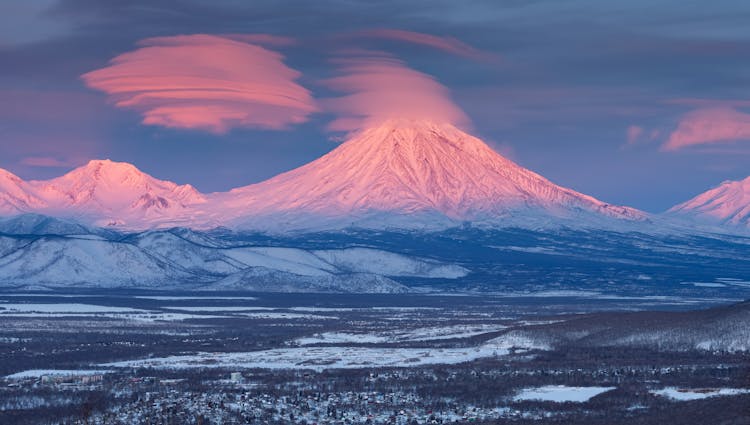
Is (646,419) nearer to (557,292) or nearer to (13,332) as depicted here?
(13,332)

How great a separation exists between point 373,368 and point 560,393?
1449cm

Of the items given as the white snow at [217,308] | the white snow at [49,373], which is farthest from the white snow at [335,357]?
the white snow at [217,308]

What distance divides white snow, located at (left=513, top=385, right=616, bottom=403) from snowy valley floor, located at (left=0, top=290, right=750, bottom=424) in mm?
94

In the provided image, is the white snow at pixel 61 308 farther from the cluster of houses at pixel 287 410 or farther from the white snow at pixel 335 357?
the cluster of houses at pixel 287 410

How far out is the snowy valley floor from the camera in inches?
2307

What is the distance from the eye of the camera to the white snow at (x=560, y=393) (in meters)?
62.8

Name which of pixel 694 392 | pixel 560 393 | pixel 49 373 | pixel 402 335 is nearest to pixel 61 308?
pixel 402 335

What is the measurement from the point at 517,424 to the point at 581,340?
1500 inches

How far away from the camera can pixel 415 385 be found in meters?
67.8

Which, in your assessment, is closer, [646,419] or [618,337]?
[646,419]

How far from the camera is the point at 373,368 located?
252 ft

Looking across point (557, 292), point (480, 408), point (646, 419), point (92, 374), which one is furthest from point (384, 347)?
point (557, 292)

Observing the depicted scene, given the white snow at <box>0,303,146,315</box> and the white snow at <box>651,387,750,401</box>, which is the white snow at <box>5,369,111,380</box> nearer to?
the white snow at <box>651,387,750,401</box>

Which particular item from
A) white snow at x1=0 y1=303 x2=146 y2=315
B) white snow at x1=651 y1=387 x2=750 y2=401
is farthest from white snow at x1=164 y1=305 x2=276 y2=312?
white snow at x1=651 y1=387 x2=750 y2=401
